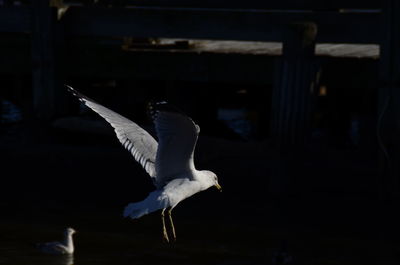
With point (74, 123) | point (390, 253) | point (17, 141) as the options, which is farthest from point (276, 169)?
point (17, 141)

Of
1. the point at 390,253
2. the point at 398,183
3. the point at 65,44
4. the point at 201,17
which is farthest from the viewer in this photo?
the point at 65,44

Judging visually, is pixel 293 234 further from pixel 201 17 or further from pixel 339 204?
pixel 201 17

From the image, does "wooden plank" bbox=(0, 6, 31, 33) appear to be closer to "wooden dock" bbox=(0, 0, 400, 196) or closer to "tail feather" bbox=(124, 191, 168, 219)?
"wooden dock" bbox=(0, 0, 400, 196)

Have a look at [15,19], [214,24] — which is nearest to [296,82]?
[214,24]

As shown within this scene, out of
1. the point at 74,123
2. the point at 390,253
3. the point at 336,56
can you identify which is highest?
the point at 336,56

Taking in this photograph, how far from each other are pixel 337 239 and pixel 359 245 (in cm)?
28

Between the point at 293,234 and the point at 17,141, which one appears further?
the point at 17,141

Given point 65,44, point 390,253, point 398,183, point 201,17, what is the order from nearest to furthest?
point 390,253, point 398,183, point 201,17, point 65,44

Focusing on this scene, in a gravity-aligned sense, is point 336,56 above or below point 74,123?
above

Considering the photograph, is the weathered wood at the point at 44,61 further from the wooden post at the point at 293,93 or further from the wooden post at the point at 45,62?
the wooden post at the point at 293,93

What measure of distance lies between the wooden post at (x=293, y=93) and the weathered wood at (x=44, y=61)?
10.5 feet

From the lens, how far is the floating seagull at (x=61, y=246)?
1178 cm

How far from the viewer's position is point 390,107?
12.4 metres

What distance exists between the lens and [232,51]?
14398 millimetres
